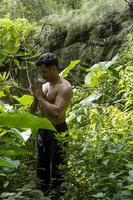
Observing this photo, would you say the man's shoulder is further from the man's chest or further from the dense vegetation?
the dense vegetation

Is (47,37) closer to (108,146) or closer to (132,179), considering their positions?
(108,146)

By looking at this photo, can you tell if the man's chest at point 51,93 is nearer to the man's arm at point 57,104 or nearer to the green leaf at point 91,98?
the man's arm at point 57,104

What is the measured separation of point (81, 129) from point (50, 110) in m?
0.83

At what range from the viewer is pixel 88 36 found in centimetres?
688

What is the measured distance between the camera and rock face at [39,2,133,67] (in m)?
6.34

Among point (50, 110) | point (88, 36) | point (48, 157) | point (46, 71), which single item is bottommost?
point (48, 157)

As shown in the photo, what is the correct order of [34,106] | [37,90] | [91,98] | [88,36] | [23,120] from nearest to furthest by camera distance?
[23,120] < [37,90] < [34,106] < [91,98] < [88,36]

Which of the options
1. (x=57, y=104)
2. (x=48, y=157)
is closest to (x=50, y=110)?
(x=57, y=104)

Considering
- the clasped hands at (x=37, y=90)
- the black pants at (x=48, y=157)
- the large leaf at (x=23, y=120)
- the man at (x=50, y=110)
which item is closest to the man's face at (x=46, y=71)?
the man at (x=50, y=110)

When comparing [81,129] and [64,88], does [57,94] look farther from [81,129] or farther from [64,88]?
[81,129]

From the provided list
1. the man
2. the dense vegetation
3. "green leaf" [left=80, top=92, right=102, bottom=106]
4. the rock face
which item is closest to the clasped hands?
the man

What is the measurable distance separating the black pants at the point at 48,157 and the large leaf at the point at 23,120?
7.07 ft

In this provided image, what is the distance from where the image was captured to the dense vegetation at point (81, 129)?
202cm

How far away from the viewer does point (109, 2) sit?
6539 millimetres
